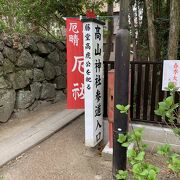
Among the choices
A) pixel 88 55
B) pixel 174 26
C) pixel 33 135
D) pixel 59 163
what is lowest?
pixel 59 163

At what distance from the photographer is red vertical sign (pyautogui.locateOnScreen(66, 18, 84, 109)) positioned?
4.25 metres

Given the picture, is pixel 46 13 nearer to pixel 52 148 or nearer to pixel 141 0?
pixel 141 0

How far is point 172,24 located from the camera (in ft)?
16.3

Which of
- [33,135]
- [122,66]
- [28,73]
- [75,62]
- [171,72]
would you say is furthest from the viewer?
[28,73]

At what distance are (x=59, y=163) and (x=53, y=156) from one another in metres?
0.25

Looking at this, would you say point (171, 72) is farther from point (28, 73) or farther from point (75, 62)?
point (28, 73)

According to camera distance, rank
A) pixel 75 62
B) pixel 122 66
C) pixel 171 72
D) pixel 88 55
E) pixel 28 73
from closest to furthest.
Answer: pixel 122 66 → pixel 88 55 → pixel 171 72 → pixel 75 62 → pixel 28 73

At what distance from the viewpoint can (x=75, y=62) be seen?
170 inches

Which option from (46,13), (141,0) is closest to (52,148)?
(46,13)

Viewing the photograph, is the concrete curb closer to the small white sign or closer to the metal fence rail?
the metal fence rail

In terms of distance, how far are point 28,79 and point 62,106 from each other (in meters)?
1.29

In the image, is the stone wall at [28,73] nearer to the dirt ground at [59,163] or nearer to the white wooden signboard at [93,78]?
the dirt ground at [59,163]

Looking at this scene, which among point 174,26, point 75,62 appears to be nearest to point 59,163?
point 75,62

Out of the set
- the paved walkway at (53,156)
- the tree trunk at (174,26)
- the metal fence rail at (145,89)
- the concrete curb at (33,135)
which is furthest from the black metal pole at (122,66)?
the tree trunk at (174,26)
